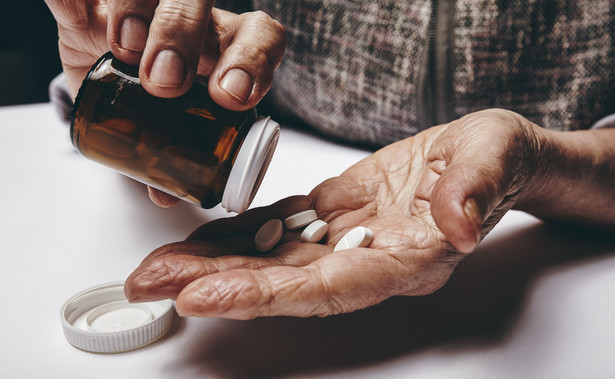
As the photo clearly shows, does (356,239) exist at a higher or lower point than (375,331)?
higher

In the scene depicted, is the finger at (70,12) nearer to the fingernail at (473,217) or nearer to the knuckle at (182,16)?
the knuckle at (182,16)

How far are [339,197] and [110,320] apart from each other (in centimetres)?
41

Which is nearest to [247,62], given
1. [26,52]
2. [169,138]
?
[169,138]

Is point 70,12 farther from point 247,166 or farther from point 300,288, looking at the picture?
point 300,288

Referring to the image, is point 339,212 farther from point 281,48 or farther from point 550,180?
point 550,180

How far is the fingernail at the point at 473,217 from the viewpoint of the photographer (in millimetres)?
603

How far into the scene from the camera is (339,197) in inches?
36.9

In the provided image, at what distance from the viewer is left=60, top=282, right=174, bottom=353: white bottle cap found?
0.73 m

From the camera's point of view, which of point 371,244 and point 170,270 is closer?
point 170,270

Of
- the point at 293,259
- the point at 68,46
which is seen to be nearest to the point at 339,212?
the point at 293,259

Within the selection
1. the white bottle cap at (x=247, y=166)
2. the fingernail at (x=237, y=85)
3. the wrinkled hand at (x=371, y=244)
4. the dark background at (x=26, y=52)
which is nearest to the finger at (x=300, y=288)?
the wrinkled hand at (x=371, y=244)

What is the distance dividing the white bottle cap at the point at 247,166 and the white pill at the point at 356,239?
15cm

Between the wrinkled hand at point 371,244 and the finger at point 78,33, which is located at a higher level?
the finger at point 78,33

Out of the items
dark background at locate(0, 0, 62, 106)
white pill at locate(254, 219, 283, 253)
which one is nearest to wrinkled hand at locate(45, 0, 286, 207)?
white pill at locate(254, 219, 283, 253)
